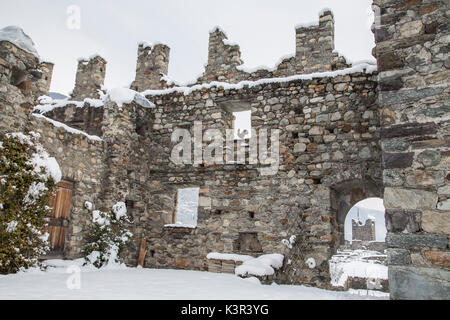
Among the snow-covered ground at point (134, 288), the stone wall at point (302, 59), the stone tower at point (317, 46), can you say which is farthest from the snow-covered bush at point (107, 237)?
the stone tower at point (317, 46)

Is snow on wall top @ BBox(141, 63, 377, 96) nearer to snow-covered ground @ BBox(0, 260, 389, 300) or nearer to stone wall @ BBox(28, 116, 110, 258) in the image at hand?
stone wall @ BBox(28, 116, 110, 258)

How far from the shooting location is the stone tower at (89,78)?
1027 centimetres

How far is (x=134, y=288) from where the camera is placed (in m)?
4.21

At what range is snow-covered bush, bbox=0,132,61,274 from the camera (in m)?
4.70

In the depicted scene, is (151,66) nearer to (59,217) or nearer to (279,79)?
(279,79)

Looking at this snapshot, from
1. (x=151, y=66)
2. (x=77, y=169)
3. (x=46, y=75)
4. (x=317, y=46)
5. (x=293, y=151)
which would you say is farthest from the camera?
(x=46, y=75)

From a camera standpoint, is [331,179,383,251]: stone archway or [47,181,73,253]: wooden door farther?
[331,179,383,251]: stone archway

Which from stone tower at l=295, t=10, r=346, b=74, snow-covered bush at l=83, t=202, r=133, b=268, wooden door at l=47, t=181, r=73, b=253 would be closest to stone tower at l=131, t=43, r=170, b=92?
stone tower at l=295, t=10, r=346, b=74

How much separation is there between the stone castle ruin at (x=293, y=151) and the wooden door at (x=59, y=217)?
0.26ft

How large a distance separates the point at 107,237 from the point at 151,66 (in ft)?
17.1

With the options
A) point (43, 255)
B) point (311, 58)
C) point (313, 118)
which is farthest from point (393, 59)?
point (43, 255)

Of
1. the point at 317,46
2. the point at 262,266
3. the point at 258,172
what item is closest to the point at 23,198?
the point at 262,266

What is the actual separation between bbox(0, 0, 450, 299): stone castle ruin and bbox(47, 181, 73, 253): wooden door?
8cm

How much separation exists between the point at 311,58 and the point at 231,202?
405 cm
